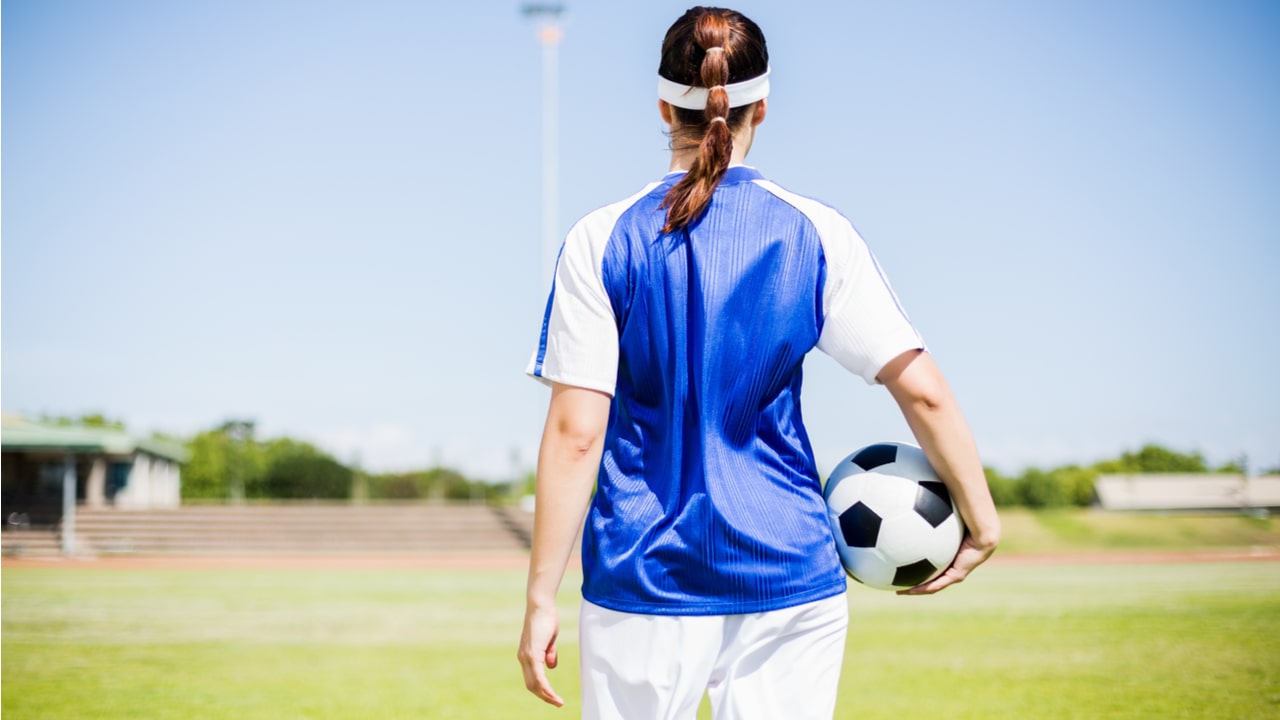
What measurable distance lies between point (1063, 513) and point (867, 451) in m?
34.0

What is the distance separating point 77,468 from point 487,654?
31349mm

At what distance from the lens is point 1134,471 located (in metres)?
42.0

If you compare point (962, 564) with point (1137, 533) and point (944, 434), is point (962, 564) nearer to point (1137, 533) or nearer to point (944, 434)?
point (944, 434)

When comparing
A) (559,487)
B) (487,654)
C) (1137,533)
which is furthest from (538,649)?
Result: (1137,533)

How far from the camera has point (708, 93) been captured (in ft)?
5.83

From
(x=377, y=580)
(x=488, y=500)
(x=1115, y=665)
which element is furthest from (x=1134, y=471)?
(x=1115, y=665)

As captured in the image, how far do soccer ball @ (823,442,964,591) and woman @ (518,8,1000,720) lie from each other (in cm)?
20

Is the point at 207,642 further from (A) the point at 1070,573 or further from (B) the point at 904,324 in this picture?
(A) the point at 1070,573

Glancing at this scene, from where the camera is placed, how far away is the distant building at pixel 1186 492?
102 ft

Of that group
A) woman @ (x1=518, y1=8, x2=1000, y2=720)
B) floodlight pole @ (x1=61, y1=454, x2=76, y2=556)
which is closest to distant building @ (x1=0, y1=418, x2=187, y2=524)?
floodlight pole @ (x1=61, y1=454, x2=76, y2=556)

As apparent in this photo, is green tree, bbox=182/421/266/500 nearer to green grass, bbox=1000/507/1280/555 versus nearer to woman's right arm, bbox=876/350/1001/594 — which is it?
green grass, bbox=1000/507/1280/555

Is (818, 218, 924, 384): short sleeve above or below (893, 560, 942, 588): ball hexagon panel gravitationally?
above

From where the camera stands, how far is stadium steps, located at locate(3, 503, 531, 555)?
2717 cm

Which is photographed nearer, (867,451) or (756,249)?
(756,249)
